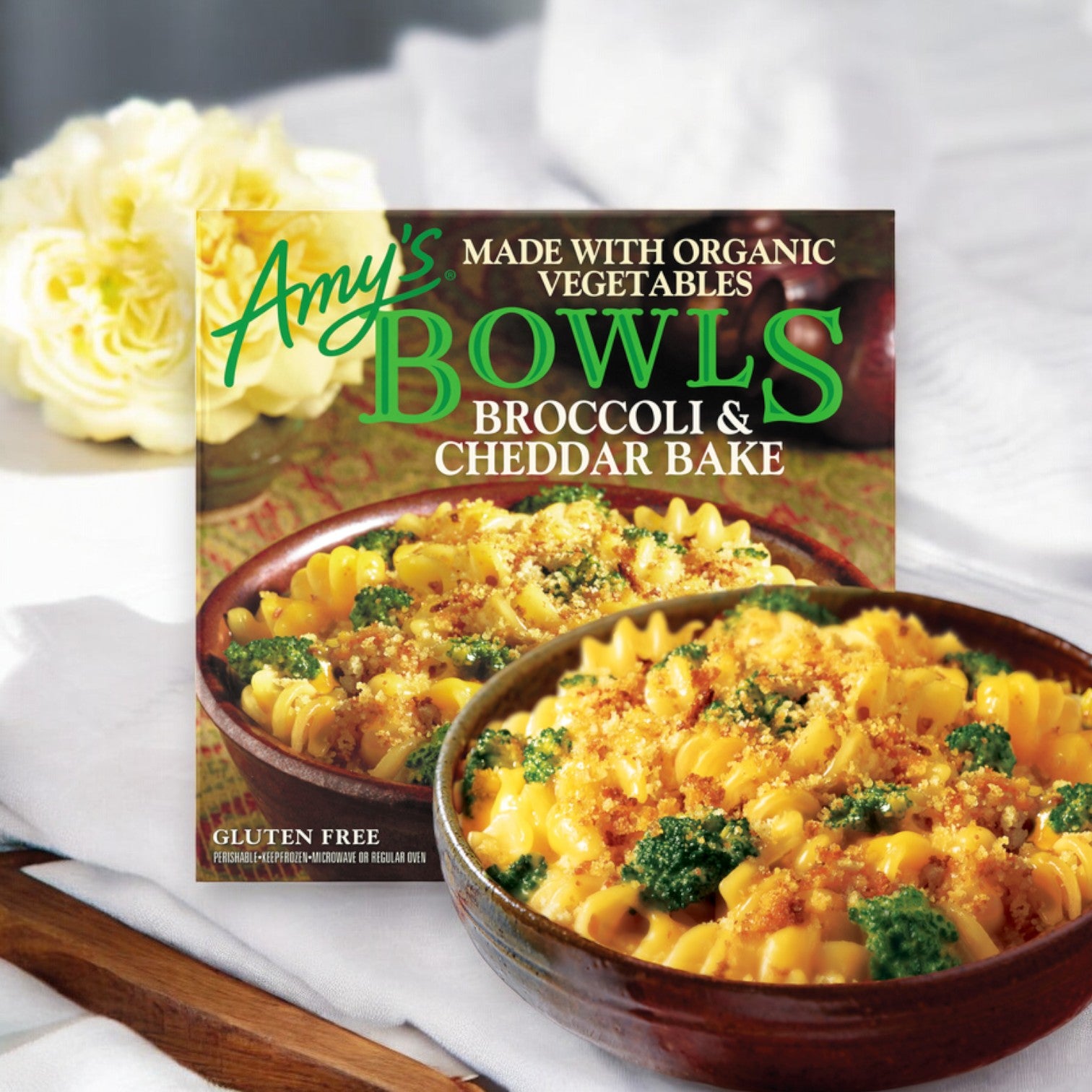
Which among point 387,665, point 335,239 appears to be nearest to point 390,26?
point 335,239

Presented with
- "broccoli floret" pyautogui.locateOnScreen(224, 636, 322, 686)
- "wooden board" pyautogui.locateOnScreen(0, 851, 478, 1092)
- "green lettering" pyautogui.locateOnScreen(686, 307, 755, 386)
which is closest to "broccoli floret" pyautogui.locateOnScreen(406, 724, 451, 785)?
"broccoli floret" pyautogui.locateOnScreen(224, 636, 322, 686)

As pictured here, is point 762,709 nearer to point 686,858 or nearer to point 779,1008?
point 686,858

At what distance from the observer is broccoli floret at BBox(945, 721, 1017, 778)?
1.23m

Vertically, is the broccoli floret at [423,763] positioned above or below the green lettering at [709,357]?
below

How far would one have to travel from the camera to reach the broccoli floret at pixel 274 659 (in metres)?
1.44

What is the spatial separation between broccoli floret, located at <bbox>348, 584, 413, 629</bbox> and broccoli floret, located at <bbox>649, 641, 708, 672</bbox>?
29cm

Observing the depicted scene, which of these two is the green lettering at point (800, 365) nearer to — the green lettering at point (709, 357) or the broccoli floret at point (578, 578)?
the green lettering at point (709, 357)

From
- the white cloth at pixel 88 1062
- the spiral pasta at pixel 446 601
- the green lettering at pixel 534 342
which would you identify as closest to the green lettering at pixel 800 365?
the spiral pasta at pixel 446 601

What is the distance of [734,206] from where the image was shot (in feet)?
6.01

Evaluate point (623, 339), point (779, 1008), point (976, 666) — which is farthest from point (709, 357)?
point (779, 1008)

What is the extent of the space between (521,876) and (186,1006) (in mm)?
397

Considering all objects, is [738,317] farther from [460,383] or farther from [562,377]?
[460,383]

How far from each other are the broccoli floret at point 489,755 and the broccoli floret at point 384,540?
33 cm

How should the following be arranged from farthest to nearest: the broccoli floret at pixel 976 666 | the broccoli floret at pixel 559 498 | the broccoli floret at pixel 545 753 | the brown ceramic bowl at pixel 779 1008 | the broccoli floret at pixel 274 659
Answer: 1. the broccoli floret at pixel 559 498
2. the broccoli floret at pixel 274 659
3. the broccoli floret at pixel 976 666
4. the broccoli floret at pixel 545 753
5. the brown ceramic bowl at pixel 779 1008
